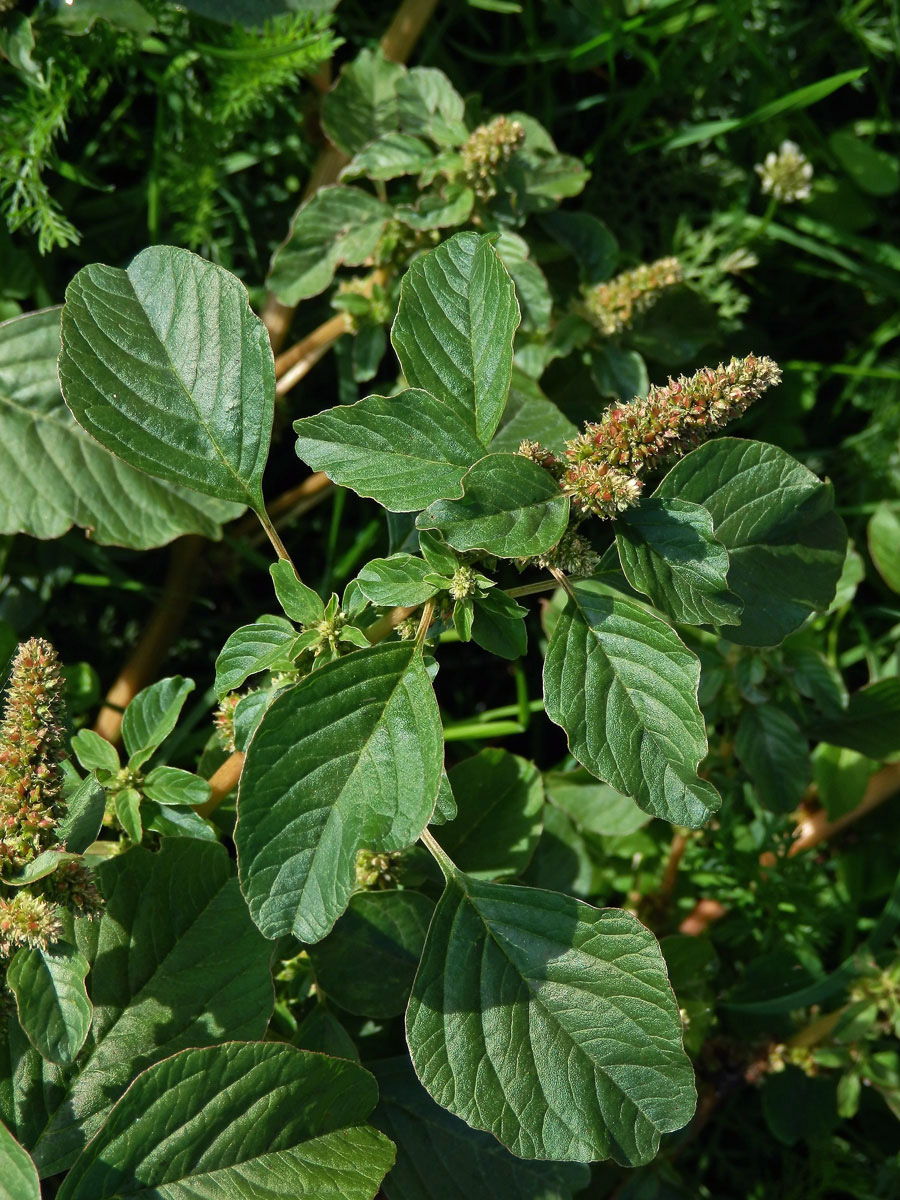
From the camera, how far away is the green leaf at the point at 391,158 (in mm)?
1876

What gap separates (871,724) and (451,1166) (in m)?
1.01

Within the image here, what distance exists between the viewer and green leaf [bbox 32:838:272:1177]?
1415 millimetres

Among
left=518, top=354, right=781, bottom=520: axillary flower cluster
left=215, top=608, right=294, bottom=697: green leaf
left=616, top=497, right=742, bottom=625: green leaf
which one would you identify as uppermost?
left=518, top=354, right=781, bottom=520: axillary flower cluster

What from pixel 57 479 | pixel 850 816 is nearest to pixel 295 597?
pixel 57 479

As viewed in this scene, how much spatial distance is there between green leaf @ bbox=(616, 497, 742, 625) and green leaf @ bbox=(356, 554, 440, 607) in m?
0.22

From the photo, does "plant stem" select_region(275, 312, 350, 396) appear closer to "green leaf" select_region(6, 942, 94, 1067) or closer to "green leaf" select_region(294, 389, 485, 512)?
"green leaf" select_region(294, 389, 485, 512)

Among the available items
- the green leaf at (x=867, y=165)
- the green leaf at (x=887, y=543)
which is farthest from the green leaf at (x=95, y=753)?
the green leaf at (x=867, y=165)

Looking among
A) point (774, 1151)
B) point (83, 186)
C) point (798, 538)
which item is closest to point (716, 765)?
point (798, 538)

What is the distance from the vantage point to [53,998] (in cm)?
123

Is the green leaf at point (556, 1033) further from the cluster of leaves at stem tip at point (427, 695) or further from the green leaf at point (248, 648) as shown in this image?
the green leaf at point (248, 648)

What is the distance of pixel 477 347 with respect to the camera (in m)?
1.33

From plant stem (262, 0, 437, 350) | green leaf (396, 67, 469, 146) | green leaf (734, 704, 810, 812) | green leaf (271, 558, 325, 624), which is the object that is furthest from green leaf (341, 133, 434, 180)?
green leaf (734, 704, 810, 812)

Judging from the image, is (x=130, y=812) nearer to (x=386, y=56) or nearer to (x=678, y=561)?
(x=678, y=561)

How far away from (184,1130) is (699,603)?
87cm
